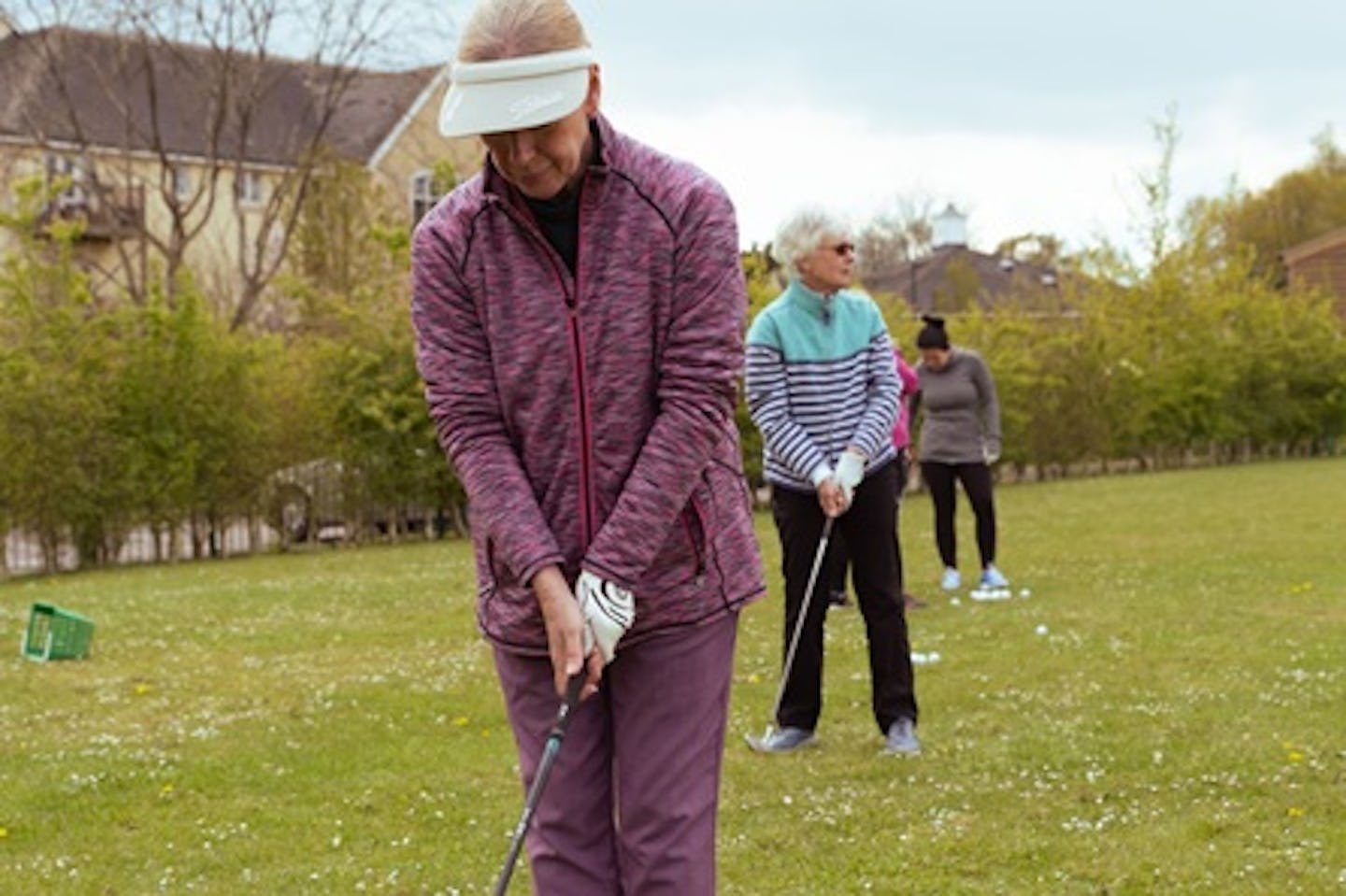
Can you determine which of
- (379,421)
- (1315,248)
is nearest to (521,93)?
(379,421)

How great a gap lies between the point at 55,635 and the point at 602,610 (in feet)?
25.8

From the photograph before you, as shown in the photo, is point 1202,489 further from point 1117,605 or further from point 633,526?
point 633,526

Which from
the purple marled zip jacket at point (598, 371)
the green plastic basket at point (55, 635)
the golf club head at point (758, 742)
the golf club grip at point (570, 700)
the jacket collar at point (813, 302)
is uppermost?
the jacket collar at point (813, 302)

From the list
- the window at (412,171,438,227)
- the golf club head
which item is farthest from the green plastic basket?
the window at (412,171,438,227)

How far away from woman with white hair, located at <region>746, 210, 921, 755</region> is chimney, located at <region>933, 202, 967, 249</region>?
60.1 m

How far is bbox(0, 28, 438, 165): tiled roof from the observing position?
113ft

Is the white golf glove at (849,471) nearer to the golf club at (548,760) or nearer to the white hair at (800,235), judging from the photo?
the white hair at (800,235)

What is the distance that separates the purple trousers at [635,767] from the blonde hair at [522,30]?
1091mm

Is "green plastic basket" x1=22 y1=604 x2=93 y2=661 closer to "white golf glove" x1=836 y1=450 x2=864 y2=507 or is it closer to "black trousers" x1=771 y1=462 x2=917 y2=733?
"black trousers" x1=771 y1=462 x2=917 y2=733

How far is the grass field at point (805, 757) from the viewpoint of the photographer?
529 centimetres

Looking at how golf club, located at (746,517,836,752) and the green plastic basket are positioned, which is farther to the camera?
the green plastic basket

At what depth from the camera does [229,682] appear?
923cm

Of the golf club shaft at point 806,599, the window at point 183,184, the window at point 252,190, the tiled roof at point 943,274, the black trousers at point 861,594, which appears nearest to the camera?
the black trousers at point 861,594

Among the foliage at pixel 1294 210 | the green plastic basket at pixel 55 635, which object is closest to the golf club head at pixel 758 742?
the green plastic basket at pixel 55 635
